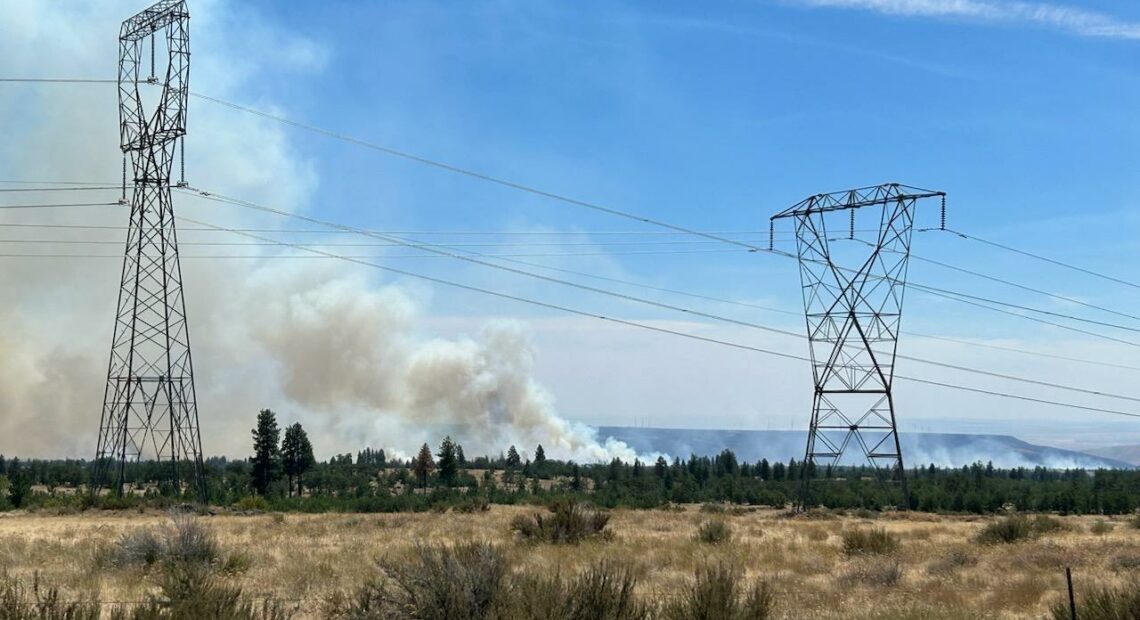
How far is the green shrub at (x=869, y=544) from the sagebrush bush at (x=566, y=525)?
8.74m

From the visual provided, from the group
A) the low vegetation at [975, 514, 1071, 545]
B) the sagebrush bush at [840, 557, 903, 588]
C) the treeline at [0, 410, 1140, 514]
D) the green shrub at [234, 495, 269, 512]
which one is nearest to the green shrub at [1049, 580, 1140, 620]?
the sagebrush bush at [840, 557, 903, 588]

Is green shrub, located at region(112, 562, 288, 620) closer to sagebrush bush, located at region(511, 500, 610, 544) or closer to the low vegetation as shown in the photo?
sagebrush bush, located at region(511, 500, 610, 544)

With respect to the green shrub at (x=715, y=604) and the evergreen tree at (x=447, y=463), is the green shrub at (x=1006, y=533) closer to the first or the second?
the green shrub at (x=715, y=604)

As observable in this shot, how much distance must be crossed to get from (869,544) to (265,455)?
10211 centimetres

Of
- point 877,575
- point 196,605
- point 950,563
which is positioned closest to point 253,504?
point 950,563

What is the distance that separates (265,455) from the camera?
4852 inches

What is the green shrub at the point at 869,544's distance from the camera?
32.9m

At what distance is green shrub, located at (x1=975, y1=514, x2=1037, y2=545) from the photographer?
124 ft

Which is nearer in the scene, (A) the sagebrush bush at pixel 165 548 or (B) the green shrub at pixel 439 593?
(B) the green shrub at pixel 439 593

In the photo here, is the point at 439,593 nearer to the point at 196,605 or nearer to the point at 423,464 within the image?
the point at 196,605

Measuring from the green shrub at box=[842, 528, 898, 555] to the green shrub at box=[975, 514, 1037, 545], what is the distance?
18.3 feet

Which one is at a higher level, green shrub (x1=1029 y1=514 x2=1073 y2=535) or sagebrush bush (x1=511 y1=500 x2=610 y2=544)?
sagebrush bush (x1=511 y1=500 x2=610 y2=544)

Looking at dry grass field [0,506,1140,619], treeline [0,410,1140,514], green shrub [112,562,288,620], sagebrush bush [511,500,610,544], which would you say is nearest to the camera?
green shrub [112,562,288,620]

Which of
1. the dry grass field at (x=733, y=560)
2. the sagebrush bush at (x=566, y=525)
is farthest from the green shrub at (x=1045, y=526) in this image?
the sagebrush bush at (x=566, y=525)
